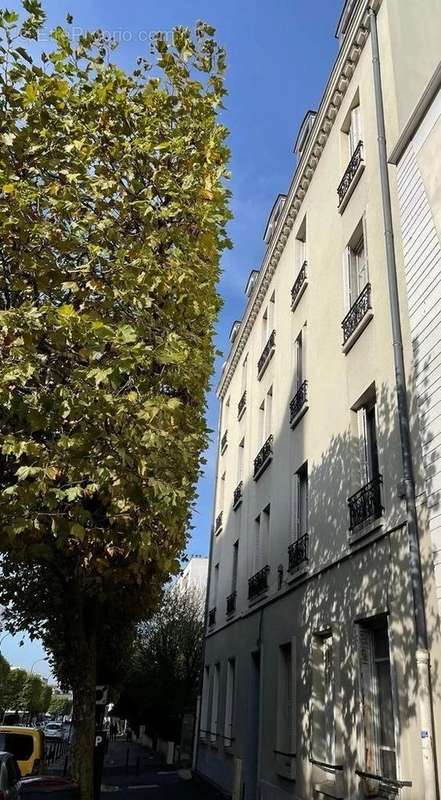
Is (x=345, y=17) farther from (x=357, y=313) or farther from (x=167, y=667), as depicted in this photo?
(x=167, y=667)

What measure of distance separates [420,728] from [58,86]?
7512mm

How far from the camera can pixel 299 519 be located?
518 inches

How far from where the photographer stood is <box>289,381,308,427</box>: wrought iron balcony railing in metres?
13.1

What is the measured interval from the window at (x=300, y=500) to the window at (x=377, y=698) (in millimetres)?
4139

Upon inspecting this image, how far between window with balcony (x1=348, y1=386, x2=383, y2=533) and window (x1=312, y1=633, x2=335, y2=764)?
2.30 metres

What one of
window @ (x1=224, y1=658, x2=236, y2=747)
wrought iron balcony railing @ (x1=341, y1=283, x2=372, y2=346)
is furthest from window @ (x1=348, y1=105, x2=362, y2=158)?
window @ (x1=224, y1=658, x2=236, y2=747)

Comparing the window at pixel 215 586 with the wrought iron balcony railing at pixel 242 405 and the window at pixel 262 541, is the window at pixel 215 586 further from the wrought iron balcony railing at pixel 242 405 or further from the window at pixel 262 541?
the window at pixel 262 541

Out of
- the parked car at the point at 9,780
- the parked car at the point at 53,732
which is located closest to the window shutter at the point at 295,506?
the parked car at the point at 9,780

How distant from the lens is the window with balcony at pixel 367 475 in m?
8.89

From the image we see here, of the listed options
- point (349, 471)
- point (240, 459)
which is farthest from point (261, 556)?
point (349, 471)

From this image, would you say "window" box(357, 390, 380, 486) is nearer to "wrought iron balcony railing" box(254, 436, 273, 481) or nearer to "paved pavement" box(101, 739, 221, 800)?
"wrought iron balcony railing" box(254, 436, 273, 481)

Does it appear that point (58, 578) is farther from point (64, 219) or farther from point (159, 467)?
point (64, 219)

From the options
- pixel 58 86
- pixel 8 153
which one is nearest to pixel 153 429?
pixel 8 153

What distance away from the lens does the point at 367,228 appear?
10547mm
